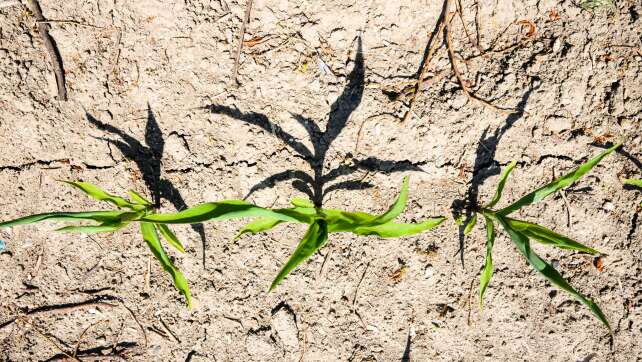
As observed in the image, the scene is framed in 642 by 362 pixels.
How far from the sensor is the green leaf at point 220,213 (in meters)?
1.65

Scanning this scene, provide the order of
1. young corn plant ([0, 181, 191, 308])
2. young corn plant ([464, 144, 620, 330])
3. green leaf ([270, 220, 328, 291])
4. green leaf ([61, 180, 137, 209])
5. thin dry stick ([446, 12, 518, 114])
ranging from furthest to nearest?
thin dry stick ([446, 12, 518, 114])
green leaf ([61, 180, 137, 209])
young corn plant ([0, 181, 191, 308])
young corn plant ([464, 144, 620, 330])
green leaf ([270, 220, 328, 291])

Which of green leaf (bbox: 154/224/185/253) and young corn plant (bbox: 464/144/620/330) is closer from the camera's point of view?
young corn plant (bbox: 464/144/620/330)

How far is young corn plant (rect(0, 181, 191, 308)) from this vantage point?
1.80 meters

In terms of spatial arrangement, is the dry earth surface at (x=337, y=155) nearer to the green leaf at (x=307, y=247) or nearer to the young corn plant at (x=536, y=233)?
the young corn plant at (x=536, y=233)

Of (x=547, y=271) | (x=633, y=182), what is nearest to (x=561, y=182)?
(x=547, y=271)

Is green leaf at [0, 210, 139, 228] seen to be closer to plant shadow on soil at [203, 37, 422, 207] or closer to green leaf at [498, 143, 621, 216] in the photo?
plant shadow on soil at [203, 37, 422, 207]

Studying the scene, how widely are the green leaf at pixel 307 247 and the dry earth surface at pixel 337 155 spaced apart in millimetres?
344

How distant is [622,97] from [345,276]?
137cm

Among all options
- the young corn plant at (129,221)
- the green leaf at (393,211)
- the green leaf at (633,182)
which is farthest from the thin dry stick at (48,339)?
the green leaf at (633,182)

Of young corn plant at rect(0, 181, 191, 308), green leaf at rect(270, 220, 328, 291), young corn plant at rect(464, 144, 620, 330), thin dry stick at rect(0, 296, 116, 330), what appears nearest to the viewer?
Result: green leaf at rect(270, 220, 328, 291)

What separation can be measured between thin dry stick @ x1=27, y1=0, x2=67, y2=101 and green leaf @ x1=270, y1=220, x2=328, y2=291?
1.22 m

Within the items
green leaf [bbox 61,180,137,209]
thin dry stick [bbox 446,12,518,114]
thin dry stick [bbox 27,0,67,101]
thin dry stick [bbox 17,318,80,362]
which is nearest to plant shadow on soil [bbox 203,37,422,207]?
thin dry stick [bbox 446,12,518,114]

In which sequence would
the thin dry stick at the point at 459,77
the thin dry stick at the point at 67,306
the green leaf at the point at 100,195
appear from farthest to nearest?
1. the thin dry stick at the point at 67,306
2. the thin dry stick at the point at 459,77
3. the green leaf at the point at 100,195

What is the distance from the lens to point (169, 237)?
193 centimetres
